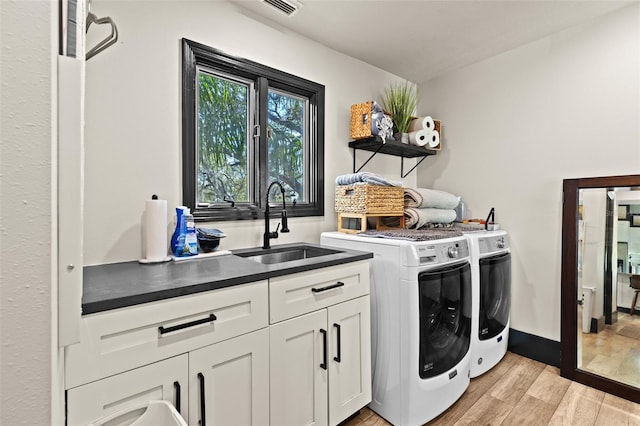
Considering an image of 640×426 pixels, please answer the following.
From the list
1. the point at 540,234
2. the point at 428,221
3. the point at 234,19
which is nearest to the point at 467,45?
the point at 428,221

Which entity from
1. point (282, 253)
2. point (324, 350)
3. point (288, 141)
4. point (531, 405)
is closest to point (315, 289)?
point (324, 350)

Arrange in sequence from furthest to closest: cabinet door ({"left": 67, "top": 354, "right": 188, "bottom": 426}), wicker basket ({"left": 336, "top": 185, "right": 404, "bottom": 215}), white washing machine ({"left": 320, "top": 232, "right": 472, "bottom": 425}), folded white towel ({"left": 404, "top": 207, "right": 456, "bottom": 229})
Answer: folded white towel ({"left": 404, "top": 207, "right": 456, "bottom": 229}), wicker basket ({"left": 336, "top": 185, "right": 404, "bottom": 215}), white washing machine ({"left": 320, "top": 232, "right": 472, "bottom": 425}), cabinet door ({"left": 67, "top": 354, "right": 188, "bottom": 426})

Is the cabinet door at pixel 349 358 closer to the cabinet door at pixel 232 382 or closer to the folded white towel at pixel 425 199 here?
the cabinet door at pixel 232 382

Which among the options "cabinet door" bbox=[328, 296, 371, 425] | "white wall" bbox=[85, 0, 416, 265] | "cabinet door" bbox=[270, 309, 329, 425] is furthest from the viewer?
"cabinet door" bbox=[328, 296, 371, 425]

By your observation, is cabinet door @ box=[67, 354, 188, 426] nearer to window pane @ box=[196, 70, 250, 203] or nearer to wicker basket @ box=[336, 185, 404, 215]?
window pane @ box=[196, 70, 250, 203]

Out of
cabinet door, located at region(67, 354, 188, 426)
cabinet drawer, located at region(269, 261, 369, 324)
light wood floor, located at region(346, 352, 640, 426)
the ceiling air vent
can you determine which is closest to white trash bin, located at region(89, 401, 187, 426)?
cabinet door, located at region(67, 354, 188, 426)

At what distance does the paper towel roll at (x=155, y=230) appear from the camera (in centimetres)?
152

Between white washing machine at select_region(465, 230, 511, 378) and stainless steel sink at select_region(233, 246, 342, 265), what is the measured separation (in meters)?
0.97

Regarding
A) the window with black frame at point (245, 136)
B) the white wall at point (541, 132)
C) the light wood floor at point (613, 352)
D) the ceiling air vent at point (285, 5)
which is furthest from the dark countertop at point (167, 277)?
the light wood floor at point (613, 352)

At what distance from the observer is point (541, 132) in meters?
2.33

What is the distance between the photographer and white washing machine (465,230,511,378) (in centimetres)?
207

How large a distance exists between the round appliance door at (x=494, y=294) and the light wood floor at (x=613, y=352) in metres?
0.45

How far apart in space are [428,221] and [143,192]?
183 cm

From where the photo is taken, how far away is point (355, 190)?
218 cm
